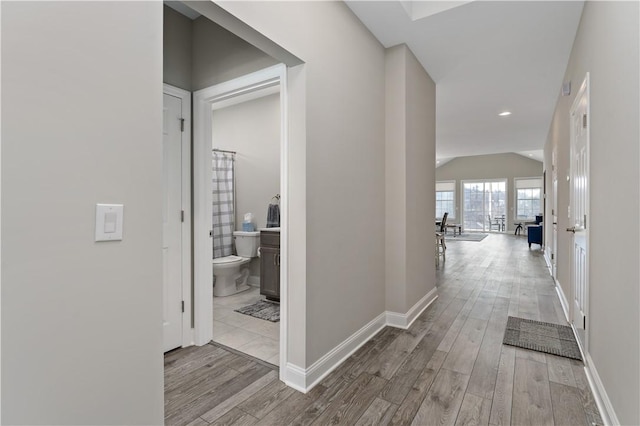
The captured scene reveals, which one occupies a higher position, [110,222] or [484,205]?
[484,205]

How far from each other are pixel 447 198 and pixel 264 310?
511 inches

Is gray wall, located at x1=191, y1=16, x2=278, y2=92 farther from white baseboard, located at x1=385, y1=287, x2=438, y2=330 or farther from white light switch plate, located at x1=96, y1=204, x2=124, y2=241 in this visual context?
white baseboard, located at x1=385, y1=287, x2=438, y2=330

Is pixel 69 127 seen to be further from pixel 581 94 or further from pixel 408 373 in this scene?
pixel 581 94

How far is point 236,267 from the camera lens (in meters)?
4.16

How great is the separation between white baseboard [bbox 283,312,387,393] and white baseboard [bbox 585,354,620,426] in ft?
4.77

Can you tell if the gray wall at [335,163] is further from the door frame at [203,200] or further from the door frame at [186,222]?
the door frame at [186,222]

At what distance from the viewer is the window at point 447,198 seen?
14484 millimetres

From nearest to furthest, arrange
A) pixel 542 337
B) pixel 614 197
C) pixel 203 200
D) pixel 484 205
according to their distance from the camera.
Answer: pixel 614 197
pixel 203 200
pixel 542 337
pixel 484 205

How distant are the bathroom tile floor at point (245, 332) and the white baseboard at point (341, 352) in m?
0.35

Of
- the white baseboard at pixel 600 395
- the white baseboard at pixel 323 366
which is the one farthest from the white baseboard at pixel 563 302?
the white baseboard at pixel 323 366

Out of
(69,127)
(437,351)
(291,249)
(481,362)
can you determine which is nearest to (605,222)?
(481,362)

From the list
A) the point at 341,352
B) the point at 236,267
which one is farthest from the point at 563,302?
the point at 236,267

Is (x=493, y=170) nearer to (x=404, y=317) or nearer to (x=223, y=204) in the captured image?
(x=223, y=204)

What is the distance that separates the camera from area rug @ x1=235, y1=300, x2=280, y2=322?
329 centimetres
